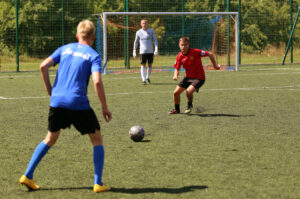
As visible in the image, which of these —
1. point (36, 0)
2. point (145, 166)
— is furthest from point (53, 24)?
point (145, 166)

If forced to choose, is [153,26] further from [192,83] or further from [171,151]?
[171,151]

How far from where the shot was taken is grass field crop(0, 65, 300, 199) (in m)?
4.88

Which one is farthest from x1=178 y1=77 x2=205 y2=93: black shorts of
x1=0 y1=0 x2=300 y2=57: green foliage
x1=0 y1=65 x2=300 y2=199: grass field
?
x1=0 y1=0 x2=300 y2=57: green foliage

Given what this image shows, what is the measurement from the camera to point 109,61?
2266cm

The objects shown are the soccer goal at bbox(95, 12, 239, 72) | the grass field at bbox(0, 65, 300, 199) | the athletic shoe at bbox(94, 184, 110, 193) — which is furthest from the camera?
the soccer goal at bbox(95, 12, 239, 72)

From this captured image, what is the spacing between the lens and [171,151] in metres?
6.55

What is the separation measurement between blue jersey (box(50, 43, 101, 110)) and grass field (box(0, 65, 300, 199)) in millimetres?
806

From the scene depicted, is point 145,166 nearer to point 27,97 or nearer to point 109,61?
point 27,97

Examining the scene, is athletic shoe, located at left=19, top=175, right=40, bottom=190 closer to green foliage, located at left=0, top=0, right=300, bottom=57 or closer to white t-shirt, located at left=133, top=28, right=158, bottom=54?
white t-shirt, located at left=133, top=28, right=158, bottom=54

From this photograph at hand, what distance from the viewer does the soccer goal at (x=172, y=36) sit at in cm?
2316

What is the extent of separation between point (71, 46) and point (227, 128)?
4.07 metres

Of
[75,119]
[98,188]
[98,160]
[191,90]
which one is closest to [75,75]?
[75,119]

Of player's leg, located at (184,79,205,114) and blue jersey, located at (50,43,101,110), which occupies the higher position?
blue jersey, located at (50,43,101,110)

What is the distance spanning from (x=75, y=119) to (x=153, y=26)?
20.3 m
